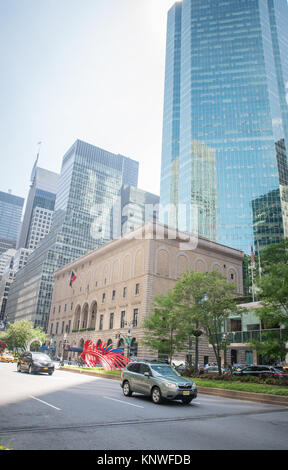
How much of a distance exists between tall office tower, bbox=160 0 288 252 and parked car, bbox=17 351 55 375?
79.9 metres

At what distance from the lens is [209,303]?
26.5 m

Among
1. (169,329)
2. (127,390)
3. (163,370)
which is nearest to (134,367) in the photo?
(127,390)

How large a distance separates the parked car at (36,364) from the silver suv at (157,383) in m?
11.4

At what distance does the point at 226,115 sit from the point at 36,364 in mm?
106397

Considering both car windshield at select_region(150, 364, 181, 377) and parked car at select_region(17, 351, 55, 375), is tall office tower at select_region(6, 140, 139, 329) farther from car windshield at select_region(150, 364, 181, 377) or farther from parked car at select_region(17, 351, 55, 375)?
car windshield at select_region(150, 364, 181, 377)

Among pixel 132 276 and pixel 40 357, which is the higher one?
pixel 132 276

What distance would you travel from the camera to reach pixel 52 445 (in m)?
6.38

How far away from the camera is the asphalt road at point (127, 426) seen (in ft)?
22.2

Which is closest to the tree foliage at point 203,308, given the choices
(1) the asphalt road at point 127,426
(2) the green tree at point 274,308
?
(2) the green tree at point 274,308

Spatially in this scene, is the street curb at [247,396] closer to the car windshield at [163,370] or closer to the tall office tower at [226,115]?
the car windshield at [163,370]

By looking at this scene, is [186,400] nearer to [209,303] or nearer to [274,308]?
[274,308]

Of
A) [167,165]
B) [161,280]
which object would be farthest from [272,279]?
[167,165]

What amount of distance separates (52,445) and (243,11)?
15513 centimetres

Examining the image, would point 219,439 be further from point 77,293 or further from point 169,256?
point 77,293
